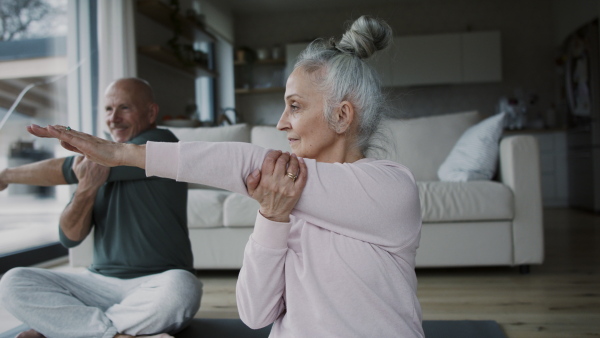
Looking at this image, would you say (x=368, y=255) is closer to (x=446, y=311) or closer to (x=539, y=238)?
(x=446, y=311)

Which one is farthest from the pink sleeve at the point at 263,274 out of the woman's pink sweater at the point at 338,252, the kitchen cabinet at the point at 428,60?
the kitchen cabinet at the point at 428,60

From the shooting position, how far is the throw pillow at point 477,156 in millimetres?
3086

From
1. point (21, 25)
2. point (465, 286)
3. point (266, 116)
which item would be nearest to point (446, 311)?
point (465, 286)

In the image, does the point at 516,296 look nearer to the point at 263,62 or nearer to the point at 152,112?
the point at 152,112

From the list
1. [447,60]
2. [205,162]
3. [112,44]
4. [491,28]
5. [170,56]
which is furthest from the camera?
[491,28]

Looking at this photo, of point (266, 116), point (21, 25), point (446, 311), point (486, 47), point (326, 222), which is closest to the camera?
point (326, 222)

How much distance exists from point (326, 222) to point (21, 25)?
10.2 feet

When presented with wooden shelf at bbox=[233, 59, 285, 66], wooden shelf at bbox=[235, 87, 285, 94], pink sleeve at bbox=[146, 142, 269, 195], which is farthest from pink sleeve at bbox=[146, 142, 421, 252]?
wooden shelf at bbox=[233, 59, 285, 66]

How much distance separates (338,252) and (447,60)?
6402 mm

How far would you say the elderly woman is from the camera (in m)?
0.89

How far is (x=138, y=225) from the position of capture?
1832 millimetres

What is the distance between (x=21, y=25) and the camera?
3.29 metres

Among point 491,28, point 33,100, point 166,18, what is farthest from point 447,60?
point 33,100

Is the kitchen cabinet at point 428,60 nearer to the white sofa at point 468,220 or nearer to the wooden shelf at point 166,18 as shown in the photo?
the wooden shelf at point 166,18
